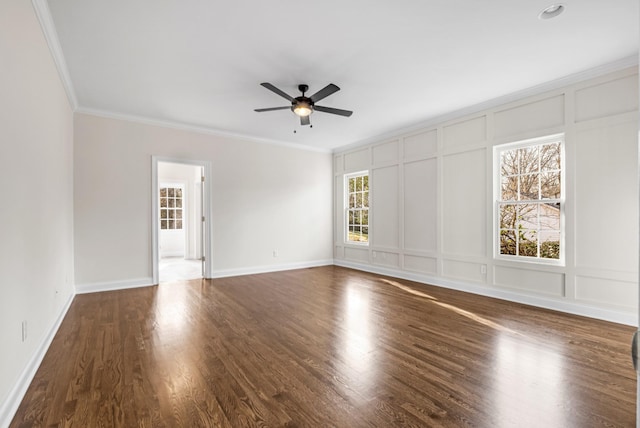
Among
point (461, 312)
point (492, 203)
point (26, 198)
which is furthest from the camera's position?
point (492, 203)

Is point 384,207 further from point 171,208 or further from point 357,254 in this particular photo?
point 171,208

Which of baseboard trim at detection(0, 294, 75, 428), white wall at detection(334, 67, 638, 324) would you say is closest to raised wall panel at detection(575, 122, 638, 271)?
white wall at detection(334, 67, 638, 324)

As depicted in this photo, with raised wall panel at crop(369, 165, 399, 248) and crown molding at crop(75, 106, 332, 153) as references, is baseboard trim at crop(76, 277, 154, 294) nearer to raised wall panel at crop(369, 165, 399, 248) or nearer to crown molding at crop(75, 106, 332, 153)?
crown molding at crop(75, 106, 332, 153)

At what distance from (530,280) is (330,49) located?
147 inches

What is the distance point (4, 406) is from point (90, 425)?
0.51 m

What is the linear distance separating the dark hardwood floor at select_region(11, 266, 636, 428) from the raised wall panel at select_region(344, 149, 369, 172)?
337 cm

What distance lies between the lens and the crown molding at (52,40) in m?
2.32

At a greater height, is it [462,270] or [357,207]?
[357,207]

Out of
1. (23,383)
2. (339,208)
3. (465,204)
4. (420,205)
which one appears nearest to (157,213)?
(23,383)

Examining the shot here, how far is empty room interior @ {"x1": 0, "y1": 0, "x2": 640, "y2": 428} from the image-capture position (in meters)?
1.94

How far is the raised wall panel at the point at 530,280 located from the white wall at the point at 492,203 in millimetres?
12

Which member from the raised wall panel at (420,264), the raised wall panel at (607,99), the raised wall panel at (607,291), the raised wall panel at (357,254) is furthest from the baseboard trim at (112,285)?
the raised wall panel at (607,99)

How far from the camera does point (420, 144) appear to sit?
209 inches

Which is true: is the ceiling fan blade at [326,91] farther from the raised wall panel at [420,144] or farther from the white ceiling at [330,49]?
the raised wall panel at [420,144]
